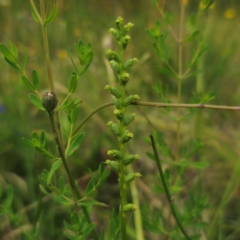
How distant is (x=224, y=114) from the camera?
68.9 inches

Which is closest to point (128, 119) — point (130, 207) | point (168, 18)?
point (130, 207)

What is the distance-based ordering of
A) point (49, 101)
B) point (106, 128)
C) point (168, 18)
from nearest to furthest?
point (49, 101) → point (168, 18) → point (106, 128)

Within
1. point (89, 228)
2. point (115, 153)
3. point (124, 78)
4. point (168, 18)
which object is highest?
point (168, 18)

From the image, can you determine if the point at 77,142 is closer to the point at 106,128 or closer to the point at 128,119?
the point at 128,119

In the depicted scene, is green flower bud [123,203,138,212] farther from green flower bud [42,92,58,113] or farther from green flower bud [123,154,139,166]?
green flower bud [42,92,58,113]

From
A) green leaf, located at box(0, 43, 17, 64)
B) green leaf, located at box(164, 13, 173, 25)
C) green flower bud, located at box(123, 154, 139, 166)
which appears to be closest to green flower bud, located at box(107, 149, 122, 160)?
green flower bud, located at box(123, 154, 139, 166)

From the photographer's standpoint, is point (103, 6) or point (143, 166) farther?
point (103, 6)

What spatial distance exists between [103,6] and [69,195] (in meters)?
3.91

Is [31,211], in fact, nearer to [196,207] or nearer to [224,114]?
[196,207]

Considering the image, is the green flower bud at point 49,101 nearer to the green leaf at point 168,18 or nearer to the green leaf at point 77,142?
the green leaf at point 77,142

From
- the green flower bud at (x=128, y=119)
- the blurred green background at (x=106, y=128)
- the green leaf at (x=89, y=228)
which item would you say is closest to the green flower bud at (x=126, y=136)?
the green flower bud at (x=128, y=119)

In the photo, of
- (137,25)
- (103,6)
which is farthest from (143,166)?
(103,6)

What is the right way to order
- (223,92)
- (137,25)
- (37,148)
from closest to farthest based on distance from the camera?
1. (37,148)
2. (223,92)
3. (137,25)

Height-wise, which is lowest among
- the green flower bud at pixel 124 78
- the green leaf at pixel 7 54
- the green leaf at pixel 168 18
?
the green flower bud at pixel 124 78
